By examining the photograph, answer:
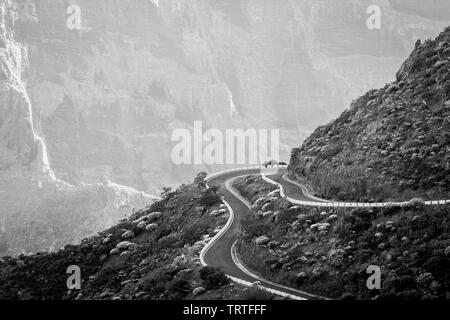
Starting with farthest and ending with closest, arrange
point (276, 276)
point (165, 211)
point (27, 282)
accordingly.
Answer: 1. point (165, 211)
2. point (27, 282)
3. point (276, 276)

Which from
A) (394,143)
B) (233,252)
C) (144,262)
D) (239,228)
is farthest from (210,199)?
(394,143)

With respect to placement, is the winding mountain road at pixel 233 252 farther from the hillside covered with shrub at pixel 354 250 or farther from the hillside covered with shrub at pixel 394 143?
the hillside covered with shrub at pixel 394 143

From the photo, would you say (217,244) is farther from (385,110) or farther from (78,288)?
(385,110)

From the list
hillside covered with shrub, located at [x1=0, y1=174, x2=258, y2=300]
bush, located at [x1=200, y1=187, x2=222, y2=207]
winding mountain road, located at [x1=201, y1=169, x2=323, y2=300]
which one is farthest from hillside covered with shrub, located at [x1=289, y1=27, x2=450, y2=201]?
hillside covered with shrub, located at [x1=0, y1=174, x2=258, y2=300]

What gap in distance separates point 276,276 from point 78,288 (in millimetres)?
24389

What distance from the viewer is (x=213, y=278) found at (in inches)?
2798

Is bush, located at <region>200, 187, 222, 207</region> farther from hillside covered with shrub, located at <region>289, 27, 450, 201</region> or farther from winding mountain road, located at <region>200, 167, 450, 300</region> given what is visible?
hillside covered with shrub, located at <region>289, 27, 450, 201</region>

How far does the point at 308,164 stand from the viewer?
9675cm

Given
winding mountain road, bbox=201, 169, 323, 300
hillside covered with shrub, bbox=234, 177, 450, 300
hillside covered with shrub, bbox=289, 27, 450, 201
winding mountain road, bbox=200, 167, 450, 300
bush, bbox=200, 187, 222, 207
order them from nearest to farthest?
hillside covered with shrub, bbox=234, 177, 450, 300, winding mountain road, bbox=201, 169, 323, 300, winding mountain road, bbox=200, 167, 450, 300, hillside covered with shrub, bbox=289, 27, 450, 201, bush, bbox=200, 187, 222, 207

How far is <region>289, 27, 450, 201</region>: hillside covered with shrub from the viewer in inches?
3123

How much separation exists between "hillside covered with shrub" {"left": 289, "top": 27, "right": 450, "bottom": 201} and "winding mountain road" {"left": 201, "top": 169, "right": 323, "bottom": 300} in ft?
14.2

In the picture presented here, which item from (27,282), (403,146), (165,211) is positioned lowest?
(27,282)

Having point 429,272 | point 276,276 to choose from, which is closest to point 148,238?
point 276,276
